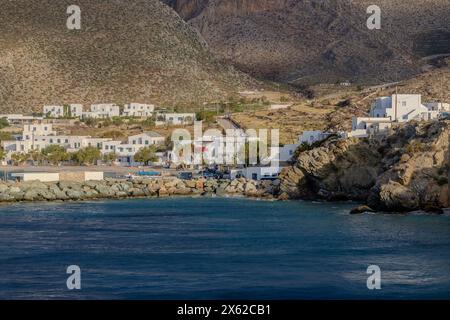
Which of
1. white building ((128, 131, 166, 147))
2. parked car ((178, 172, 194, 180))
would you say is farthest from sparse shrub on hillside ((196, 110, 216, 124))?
parked car ((178, 172, 194, 180))

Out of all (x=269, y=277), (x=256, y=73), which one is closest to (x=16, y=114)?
(x=256, y=73)

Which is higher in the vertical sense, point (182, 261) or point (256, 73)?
point (256, 73)

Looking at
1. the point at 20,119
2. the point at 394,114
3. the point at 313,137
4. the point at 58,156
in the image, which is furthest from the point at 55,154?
the point at 394,114

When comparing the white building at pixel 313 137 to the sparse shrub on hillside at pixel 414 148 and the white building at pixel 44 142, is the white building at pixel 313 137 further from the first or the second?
the white building at pixel 44 142

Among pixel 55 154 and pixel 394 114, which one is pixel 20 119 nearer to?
pixel 55 154

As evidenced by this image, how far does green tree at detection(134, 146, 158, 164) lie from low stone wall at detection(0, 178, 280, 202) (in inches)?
893

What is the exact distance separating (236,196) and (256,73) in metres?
104

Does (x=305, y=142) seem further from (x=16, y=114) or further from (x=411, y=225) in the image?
(x=16, y=114)

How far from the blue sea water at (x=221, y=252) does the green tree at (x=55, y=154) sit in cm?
3995

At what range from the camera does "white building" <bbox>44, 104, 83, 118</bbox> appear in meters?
127

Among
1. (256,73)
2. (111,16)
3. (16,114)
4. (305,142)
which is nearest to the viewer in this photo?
(305,142)

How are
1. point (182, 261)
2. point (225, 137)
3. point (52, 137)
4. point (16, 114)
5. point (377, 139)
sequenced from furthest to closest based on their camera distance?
point (16, 114), point (52, 137), point (225, 137), point (377, 139), point (182, 261)

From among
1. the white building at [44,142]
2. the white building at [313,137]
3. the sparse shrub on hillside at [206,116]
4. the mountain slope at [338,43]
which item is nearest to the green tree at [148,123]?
the sparse shrub on hillside at [206,116]

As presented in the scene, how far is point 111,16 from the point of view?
14212cm
